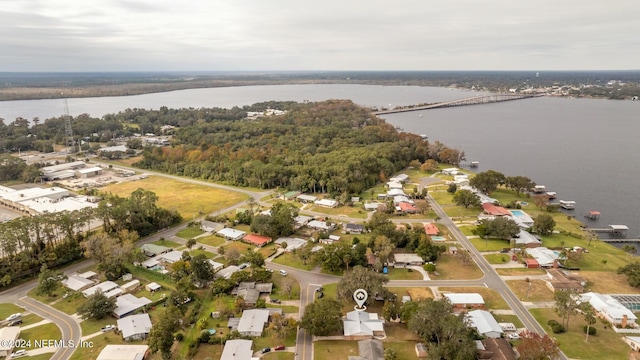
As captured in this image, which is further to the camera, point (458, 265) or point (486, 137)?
point (486, 137)

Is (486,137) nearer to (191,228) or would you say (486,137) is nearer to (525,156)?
(525,156)

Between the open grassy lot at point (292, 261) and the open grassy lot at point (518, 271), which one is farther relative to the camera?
the open grassy lot at point (292, 261)

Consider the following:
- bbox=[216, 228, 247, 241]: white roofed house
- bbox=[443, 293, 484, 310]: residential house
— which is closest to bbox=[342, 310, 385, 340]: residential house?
bbox=[443, 293, 484, 310]: residential house

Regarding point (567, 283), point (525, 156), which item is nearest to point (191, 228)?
point (567, 283)

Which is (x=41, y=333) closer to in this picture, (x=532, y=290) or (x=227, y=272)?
(x=227, y=272)

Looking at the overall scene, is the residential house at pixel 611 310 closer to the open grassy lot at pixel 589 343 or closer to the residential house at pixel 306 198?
the open grassy lot at pixel 589 343

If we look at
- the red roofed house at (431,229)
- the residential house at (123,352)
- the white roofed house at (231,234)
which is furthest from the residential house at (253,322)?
the red roofed house at (431,229)

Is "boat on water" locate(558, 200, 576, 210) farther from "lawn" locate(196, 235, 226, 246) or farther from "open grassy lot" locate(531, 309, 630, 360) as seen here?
"lawn" locate(196, 235, 226, 246)
